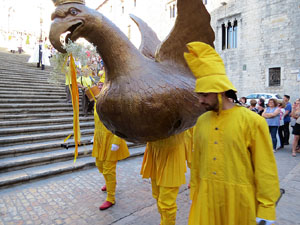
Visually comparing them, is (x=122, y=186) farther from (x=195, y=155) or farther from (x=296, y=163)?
(x=296, y=163)

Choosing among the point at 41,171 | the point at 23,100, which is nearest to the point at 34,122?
the point at 23,100

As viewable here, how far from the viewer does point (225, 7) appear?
68.2ft

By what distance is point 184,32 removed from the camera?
2.00 meters

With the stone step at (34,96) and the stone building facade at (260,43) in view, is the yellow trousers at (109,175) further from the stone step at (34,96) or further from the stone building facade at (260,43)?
the stone building facade at (260,43)

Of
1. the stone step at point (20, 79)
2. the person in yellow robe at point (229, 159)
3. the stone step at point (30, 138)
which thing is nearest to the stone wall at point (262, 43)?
the stone step at point (20, 79)

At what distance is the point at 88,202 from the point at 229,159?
8.86 ft

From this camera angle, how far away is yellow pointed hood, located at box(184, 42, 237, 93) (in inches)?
59.1

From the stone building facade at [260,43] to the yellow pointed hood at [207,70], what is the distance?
18.6 meters

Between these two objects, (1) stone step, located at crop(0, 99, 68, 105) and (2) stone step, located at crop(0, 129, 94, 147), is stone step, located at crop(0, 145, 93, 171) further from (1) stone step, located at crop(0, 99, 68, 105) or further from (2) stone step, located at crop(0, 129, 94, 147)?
(1) stone step, located at crop(0, 99, 68, 105)

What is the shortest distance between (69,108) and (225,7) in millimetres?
18757

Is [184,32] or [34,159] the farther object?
[34,159]

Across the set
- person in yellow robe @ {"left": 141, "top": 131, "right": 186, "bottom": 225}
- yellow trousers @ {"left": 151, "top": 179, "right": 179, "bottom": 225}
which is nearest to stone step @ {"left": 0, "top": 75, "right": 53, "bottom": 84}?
person in yellow robe @ {"left": 141, "top": 131, "right": 186, "bottom": 225}

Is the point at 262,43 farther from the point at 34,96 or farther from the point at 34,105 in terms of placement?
the point at 34,105

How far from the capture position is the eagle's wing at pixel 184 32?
1942mm
